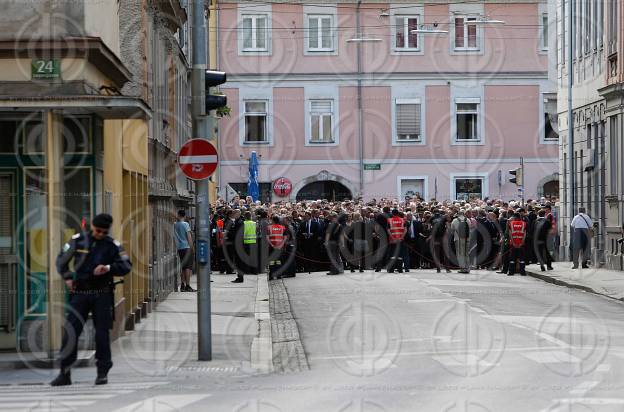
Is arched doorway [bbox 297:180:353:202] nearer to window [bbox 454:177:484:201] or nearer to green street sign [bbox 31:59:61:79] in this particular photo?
window [bbox 454:177:484:201]

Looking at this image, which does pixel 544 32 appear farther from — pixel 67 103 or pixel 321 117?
pixel 67 103

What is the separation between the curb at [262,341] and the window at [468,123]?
27741 mm

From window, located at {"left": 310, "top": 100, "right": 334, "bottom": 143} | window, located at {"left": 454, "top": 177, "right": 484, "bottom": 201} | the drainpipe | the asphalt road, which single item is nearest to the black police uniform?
the asphalt road

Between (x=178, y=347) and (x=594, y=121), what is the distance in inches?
848

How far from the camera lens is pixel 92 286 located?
13.9m

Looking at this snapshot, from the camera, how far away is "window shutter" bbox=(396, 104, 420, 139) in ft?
176

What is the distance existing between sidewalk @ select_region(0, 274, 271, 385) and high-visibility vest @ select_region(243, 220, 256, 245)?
6.71 metres

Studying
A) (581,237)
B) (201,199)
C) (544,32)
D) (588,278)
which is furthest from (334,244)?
(544,32)

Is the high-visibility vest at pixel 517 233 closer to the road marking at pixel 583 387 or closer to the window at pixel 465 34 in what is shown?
the road marking at pixel 583 387

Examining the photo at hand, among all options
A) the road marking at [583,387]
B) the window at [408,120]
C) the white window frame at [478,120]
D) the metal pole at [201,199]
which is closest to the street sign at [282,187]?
the window at [408,120]

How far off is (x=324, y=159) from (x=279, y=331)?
3417 cm

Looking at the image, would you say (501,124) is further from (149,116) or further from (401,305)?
(149,116)

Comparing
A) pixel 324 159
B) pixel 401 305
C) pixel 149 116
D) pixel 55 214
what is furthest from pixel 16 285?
pixel 324 159

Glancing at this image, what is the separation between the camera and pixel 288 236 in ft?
112
